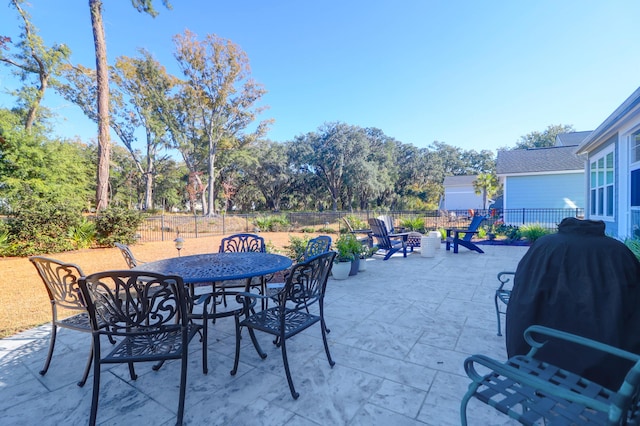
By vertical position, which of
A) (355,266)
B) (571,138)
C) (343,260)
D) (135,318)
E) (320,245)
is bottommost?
(355,266)

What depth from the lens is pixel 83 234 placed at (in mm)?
8180

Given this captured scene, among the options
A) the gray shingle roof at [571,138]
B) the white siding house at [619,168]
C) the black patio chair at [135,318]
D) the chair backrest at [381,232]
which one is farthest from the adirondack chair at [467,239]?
the gray shingle roof at [571,138]

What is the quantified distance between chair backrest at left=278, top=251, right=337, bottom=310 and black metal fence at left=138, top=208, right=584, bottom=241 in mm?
9102

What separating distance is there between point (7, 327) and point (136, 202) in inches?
1418

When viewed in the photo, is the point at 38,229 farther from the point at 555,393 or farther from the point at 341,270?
the point at 555,393

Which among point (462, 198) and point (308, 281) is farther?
point (462, 198)

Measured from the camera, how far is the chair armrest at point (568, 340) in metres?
1.12

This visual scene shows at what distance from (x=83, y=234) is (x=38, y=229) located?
1.07 m

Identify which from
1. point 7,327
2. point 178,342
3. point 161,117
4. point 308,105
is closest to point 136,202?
point 161,117

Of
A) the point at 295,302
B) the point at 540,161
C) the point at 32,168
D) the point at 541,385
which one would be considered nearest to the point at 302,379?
the point at 295,302

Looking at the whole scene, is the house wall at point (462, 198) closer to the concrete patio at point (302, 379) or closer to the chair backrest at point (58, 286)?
the concrete patio at point (302, 379)

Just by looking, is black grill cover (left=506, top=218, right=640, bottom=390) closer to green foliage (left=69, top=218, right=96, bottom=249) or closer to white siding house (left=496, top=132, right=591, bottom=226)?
green foliage (left=69, top=218, right=96, bottom=249)

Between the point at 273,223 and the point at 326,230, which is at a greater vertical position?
the point at 273,223

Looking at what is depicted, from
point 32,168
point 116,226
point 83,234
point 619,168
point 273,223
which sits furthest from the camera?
point 273,223
